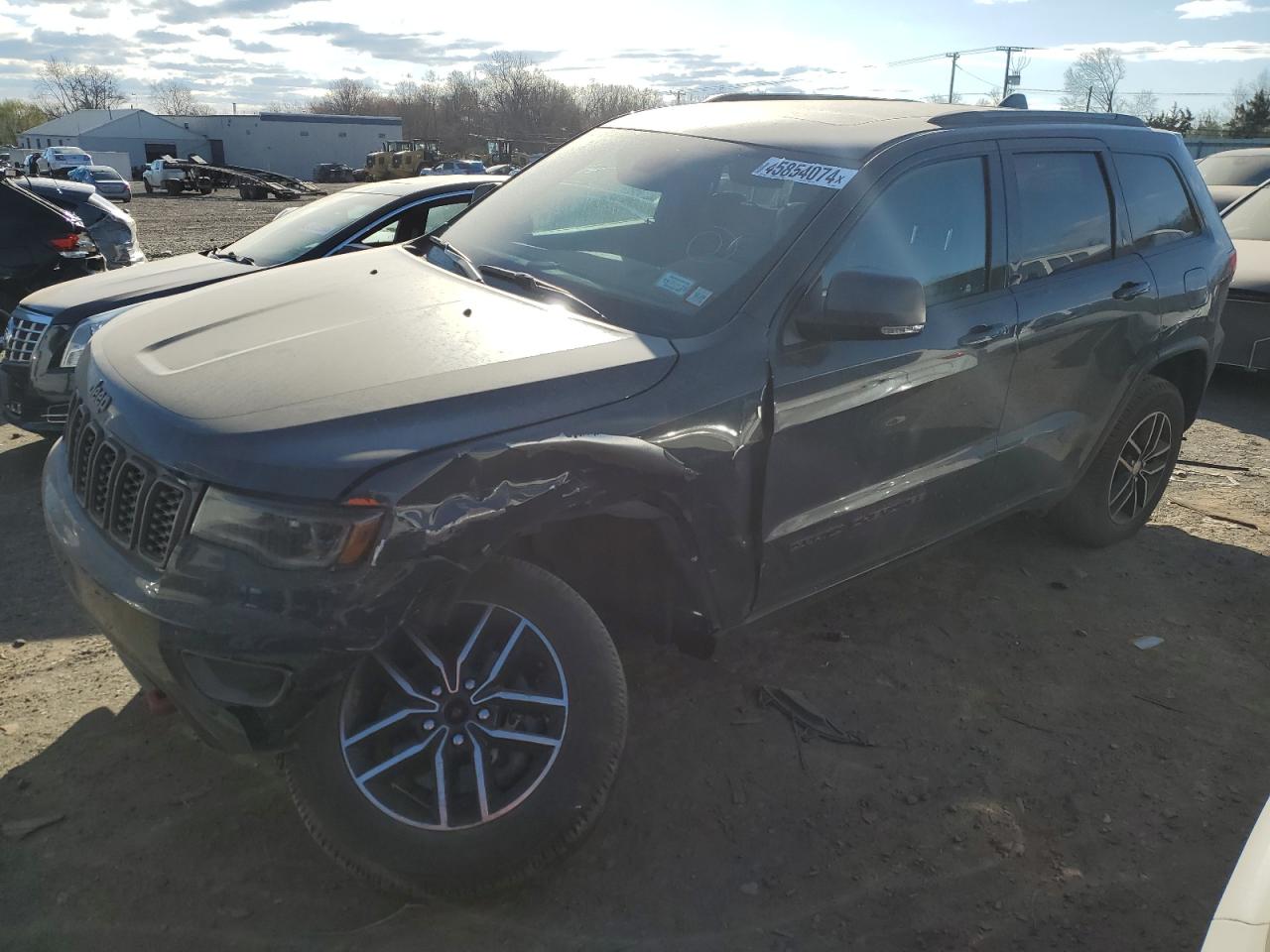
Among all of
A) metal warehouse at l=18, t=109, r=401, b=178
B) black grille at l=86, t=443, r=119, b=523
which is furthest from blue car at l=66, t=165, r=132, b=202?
metal warehouse at l=18, t=109, r=401, b=178

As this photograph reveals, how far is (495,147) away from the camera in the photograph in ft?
187

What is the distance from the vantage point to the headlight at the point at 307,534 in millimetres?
2088

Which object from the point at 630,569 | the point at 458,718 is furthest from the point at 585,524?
the point at 458,718

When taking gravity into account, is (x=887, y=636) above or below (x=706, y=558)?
below

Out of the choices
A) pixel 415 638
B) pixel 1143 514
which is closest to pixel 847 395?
pixel 415 638

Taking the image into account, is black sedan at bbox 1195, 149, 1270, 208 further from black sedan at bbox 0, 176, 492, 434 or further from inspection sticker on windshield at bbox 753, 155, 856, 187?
inspection sticker on windshield at bbox 753, 155, 856, 187

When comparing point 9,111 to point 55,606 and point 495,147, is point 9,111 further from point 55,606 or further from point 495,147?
point 55,606

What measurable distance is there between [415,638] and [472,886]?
0.59 m

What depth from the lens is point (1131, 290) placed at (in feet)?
13.0

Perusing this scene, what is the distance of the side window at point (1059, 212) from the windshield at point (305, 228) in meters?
4.23

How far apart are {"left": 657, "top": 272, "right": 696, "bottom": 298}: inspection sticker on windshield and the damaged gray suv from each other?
0.04 feet

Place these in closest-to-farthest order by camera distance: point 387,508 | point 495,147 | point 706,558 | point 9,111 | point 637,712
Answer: point 387,508 < point 706,558 < point 637,712 < point 495,147 < point 9,111

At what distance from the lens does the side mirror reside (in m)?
2.65

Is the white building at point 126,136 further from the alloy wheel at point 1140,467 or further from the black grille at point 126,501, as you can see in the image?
the black grille at point 126,501
